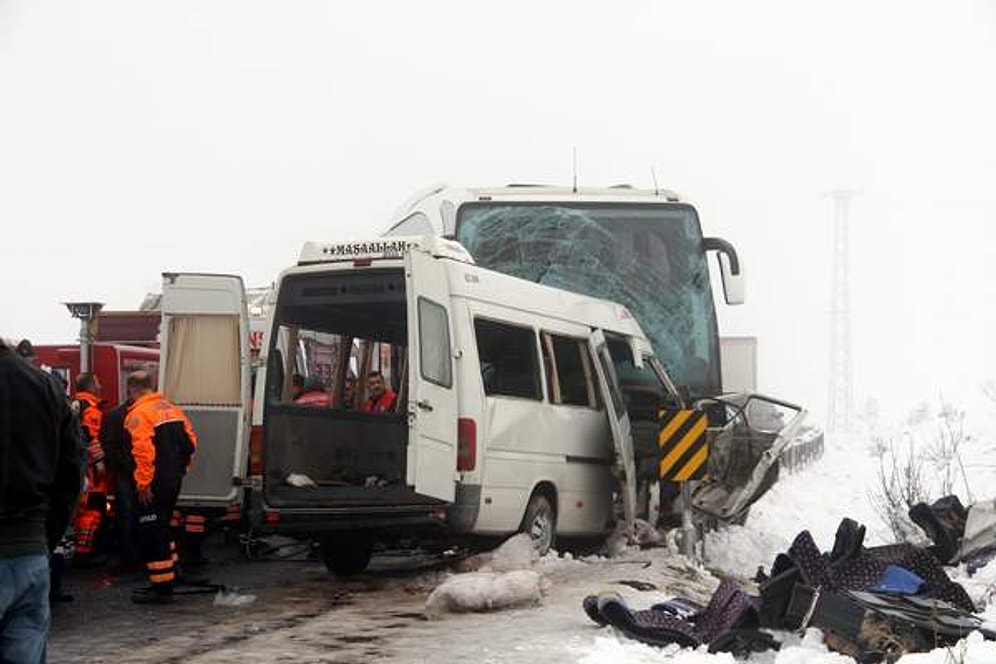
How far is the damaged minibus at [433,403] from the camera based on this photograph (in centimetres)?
850

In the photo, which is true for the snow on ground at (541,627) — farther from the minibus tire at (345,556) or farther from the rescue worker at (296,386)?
the rescue worker at (296,386)

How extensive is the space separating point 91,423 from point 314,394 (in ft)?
6.04

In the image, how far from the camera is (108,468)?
971cm

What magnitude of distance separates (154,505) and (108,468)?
166cm

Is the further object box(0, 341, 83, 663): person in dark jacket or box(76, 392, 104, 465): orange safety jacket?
box(76, 392, 104, 465): orange safety jacket

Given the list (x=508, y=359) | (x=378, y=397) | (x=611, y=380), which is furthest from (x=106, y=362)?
(x=611, y=380)

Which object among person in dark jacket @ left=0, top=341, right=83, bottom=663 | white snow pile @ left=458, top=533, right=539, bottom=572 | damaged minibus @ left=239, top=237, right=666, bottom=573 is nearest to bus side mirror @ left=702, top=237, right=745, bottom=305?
damaged minibus @ left=239, top=237, right=666, bottom=573

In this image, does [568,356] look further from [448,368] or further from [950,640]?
[950,640]

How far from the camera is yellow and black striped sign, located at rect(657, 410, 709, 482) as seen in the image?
9.95 m

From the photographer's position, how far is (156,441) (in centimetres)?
825

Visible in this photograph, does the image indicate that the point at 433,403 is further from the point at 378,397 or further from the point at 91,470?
the point at 91,470

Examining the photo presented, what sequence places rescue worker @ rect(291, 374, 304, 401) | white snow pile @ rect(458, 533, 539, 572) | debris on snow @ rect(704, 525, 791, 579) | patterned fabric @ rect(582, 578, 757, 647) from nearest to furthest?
patterned fabric @ rect(582, 578, 757, 647), white snow pile @ rect(458, 533, 539, 572), rescue worker @ rect(291, 374, 304, 401), debris on snow @ rect(704, 525, 791, 579)

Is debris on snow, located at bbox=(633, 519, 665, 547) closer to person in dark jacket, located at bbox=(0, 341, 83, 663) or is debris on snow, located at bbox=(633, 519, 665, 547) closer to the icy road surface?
the icy road surface

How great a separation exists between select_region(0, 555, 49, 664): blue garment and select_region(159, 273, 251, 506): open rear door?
17.5 ft
